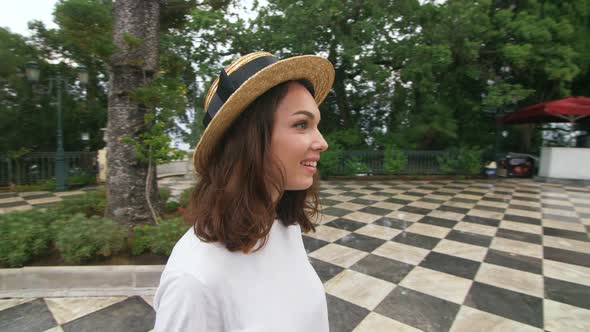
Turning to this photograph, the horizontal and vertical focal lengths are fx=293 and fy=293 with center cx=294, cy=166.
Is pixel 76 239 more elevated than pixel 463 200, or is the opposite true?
pixel 76 239

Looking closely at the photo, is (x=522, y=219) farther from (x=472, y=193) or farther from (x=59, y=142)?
(x=59, y=142)

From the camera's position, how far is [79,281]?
8.84 feet

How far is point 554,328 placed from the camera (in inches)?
89.6

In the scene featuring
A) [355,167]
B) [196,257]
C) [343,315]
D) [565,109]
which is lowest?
[343,315]

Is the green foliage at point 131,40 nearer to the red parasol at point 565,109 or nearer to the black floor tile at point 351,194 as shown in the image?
the black floor tile at point 351,194

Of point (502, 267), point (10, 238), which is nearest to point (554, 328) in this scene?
point (502, 267)

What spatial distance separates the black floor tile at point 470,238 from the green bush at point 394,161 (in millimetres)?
6170

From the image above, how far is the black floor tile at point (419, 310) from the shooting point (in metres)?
2.31

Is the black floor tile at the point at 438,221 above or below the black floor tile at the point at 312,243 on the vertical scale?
above

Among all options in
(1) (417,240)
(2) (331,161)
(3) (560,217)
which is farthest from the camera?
(2) (331,161)

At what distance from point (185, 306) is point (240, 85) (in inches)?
22.5

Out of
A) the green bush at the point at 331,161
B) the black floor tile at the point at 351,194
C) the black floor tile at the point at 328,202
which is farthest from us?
the green bush at the point at 331,161

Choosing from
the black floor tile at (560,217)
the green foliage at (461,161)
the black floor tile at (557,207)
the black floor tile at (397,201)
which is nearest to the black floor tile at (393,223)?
the black floor tile at (397,201)

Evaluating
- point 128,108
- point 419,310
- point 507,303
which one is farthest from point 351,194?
point 128,108
